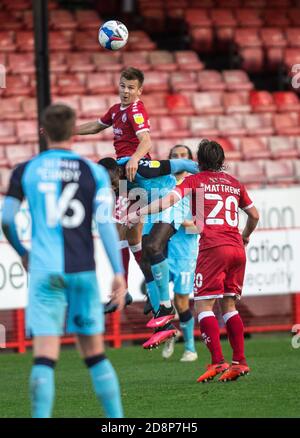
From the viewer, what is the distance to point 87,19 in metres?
21.0

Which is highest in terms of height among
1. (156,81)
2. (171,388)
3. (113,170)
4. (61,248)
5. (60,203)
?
(156,81)

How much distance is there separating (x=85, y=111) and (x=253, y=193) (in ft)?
13.0

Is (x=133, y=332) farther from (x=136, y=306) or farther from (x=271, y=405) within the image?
(x=271, y=405)

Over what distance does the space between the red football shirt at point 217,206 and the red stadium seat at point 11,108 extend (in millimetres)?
8388

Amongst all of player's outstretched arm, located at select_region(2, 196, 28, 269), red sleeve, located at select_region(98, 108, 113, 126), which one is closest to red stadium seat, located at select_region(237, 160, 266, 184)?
red sleeve, located at select_region(98, 108, 113, 126)

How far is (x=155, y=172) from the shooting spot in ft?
35.7

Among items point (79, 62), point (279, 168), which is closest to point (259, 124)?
point (279, 168)

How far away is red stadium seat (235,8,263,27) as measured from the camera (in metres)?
22.1

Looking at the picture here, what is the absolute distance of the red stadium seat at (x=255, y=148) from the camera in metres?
18.7

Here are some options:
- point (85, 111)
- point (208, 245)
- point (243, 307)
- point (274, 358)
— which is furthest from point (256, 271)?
point (208, 245)

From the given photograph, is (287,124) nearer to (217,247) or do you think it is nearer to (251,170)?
(251,170)

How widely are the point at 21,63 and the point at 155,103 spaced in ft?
7.29

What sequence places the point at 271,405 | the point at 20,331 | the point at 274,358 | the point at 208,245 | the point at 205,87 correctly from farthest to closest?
1. the point at 205,87
2. the point at 20,331
3. the point at 274,358
4. the point at 208,245
5. the point at 271,405

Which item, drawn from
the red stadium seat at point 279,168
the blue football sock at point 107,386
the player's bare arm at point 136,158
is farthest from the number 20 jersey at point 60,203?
the red stadium seat at point 279,168
